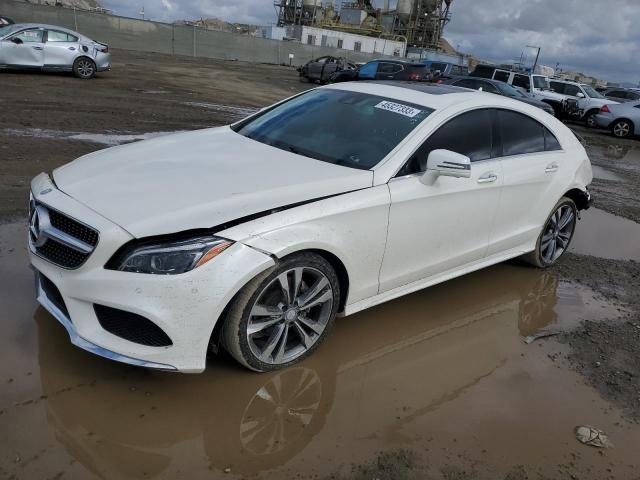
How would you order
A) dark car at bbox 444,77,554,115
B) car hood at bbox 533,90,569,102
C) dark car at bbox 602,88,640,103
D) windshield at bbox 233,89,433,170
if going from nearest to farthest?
1. windshield at bbox 233,89,433,170
2. dark car at bbox 444,77,554,115
3. car hood at bbox 533,90,569,102
4. dark car at bbox 602,88,640,103

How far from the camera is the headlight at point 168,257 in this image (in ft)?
8.73

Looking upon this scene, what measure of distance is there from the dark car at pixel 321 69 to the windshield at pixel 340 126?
2575 cm

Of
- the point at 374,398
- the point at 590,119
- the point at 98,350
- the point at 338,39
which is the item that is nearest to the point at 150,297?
the point at 98,350

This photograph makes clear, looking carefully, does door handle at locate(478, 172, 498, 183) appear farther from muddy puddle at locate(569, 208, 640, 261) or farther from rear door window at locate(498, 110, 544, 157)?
muddy puddle at locate(569, 208, 640, 261)

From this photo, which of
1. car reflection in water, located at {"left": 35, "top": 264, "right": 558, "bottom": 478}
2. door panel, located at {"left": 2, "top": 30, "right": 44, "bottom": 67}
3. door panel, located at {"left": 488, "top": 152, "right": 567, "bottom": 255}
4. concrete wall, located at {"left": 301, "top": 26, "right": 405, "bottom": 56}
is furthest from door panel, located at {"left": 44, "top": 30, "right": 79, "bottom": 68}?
concrete wall, located at {"left": 301, "top": 26, "right": 405, "bottom": 56}

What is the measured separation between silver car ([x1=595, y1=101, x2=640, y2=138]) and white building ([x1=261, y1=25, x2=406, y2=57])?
49.9 metres

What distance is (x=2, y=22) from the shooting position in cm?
2047

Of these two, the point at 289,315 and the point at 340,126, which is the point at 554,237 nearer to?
the point at 340,126

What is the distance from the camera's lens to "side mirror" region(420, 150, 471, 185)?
136 inches

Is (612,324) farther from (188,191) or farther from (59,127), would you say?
(59,127)

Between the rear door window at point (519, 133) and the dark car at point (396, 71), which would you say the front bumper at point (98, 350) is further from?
the dark car at point (396, 71)

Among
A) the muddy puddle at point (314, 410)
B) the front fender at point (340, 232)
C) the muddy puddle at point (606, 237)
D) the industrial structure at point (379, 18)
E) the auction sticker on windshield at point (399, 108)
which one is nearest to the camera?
the muddy puddle at point (314, 410)

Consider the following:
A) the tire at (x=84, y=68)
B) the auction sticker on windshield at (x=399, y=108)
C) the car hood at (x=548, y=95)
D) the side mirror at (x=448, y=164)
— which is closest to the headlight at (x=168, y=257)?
the side mirror at (x=448, y=164)

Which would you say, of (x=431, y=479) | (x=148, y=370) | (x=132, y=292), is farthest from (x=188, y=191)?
(x=431, y=479)
